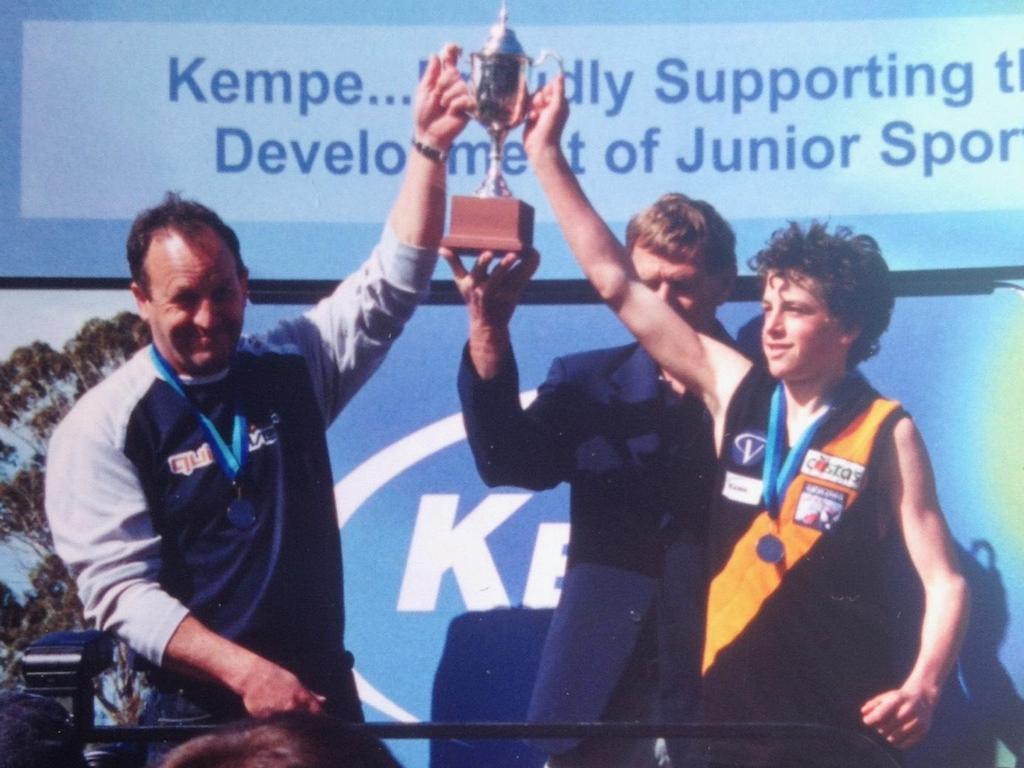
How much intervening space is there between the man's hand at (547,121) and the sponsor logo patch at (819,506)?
723mm

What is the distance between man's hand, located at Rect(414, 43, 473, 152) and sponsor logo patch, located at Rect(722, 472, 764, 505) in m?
0.76

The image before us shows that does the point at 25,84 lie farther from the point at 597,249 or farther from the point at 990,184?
the point at 990,184

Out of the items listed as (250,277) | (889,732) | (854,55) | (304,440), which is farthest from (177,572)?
(854,55)

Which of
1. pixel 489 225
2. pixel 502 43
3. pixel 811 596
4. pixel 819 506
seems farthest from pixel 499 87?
pixel 811 596

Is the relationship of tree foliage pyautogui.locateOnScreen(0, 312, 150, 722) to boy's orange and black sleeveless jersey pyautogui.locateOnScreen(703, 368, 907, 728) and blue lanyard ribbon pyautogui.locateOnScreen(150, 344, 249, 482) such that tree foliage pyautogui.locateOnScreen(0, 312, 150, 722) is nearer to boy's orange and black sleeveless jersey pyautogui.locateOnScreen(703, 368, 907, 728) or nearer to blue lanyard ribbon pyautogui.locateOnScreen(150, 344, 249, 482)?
blue lanyard ribbon pyautogui.locateOnScreen(150, 344, 249, 482)

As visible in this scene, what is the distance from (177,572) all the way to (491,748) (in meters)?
0.62

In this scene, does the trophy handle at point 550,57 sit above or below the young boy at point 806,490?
above

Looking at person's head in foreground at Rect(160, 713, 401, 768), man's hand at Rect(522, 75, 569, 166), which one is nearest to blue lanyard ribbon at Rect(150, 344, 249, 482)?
man's hand at Rect(522, 75, 569, 166)

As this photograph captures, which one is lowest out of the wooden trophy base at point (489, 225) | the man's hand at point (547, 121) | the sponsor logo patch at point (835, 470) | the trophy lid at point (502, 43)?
the sponsor logo patch at point (835, 470)

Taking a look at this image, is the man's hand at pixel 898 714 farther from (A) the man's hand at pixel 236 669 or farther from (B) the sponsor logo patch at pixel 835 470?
(A) the man's hand at pixel 236 669

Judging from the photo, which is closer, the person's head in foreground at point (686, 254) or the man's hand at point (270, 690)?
the man's hand at point (270, 690)

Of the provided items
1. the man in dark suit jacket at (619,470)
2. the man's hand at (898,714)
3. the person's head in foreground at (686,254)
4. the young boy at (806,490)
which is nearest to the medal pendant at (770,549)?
the young boy at (806,490)

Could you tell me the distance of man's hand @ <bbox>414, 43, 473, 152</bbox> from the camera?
229cm

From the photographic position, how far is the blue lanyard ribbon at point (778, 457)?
2254mm
